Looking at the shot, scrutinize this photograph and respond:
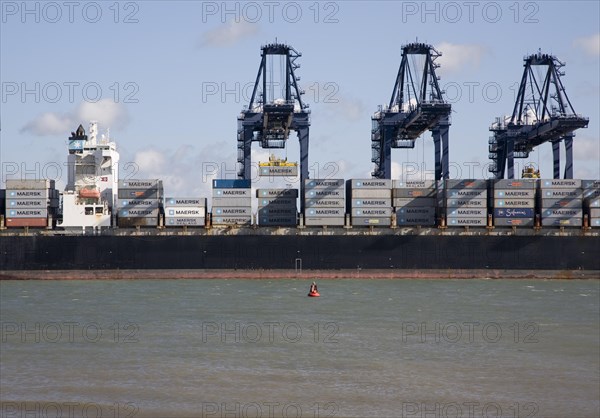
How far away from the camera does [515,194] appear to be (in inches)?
2420

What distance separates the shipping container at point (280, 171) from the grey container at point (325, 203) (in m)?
2.58

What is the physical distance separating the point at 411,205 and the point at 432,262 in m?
5.02

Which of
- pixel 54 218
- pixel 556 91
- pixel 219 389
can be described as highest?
pixel 556 91

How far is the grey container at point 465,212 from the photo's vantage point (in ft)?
200

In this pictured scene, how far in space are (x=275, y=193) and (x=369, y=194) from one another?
7189mm

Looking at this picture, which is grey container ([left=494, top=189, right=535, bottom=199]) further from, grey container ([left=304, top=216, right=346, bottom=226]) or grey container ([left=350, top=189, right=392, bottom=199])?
grey container ([left=304, top=216, right=346, bottom=226])

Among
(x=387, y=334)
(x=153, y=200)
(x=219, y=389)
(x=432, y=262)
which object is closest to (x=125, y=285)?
(x=153, y=200)

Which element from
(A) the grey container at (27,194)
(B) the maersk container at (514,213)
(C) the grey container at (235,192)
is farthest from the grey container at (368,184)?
(A) the grey container at (27,194)

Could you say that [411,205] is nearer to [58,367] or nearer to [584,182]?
[584,182]

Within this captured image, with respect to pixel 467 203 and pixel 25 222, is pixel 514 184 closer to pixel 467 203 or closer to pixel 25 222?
pixel 467 203

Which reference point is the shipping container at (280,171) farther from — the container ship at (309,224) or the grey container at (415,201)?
the grey container at (415,201)

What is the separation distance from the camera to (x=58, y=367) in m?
25.1

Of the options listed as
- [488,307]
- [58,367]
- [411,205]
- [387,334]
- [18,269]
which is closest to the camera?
[58,367]

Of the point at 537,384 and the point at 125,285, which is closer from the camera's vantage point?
the point at 537,384
